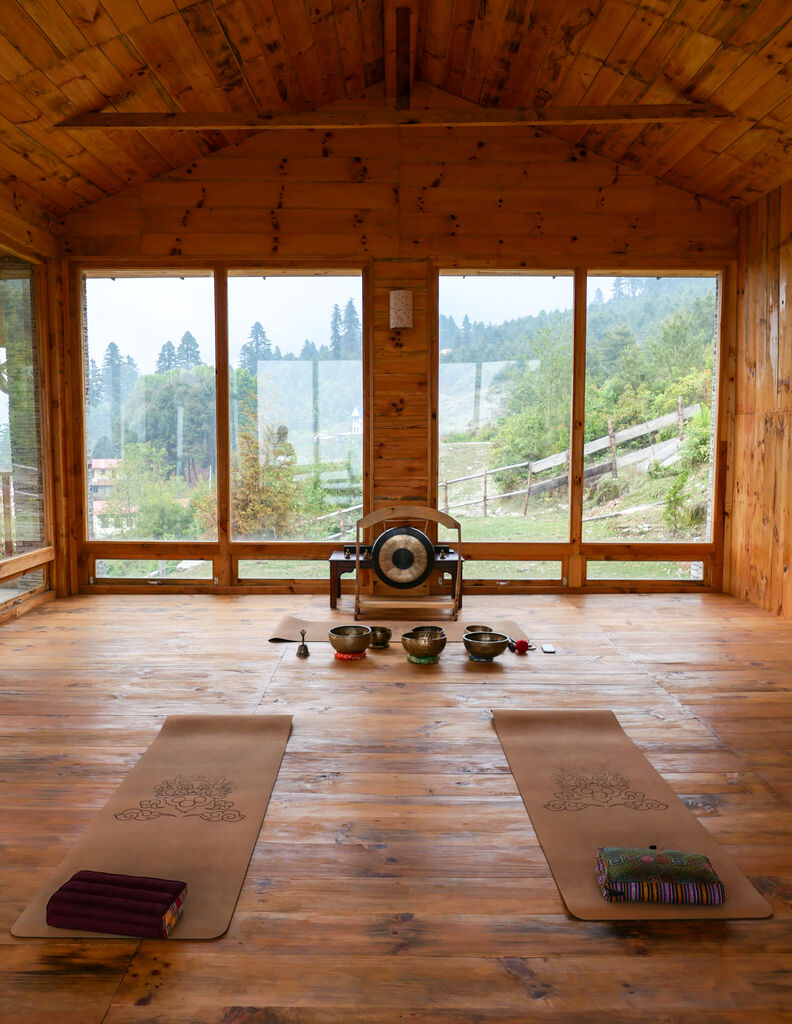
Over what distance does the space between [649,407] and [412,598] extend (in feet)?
7.91

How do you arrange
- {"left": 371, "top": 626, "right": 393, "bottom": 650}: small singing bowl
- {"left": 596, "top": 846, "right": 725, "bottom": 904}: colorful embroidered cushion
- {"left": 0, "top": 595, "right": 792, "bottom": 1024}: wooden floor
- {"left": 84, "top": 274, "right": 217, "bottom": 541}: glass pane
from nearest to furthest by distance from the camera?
{"left": 0, "top": 595, "right": 792, "bottom": 1024}: wooden floor < {"left": 596, "top": 846, "right": 725, "bottom": 904}: colorful embroidered cushion < {"left": 371, "top": 626, "right": 393, "bottom": 650}: small singing bowl < {"left": 84, "top": 274, "right": 217, "bottom": 541}: glass pane

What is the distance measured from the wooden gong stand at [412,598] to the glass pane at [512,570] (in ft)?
1.34

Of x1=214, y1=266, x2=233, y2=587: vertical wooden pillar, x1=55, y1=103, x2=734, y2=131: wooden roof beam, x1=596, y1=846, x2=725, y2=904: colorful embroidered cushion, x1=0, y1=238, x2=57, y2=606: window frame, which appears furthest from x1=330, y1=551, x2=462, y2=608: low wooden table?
x1=596, y1=846, x2=725, y2=904: colorful embroidered cushion

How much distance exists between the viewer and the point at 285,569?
6.59 m

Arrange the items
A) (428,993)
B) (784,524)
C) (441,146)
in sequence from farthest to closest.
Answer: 1. (441,146)
2. (784,524)
3. (428,993)

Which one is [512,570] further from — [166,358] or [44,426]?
[44,426]

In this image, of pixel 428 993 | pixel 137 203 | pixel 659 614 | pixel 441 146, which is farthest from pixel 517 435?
pixel 428 993

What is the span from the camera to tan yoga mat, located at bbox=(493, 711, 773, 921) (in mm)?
2188

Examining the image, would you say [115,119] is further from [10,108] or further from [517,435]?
[517,435]

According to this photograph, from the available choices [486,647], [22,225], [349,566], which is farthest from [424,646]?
[22,225]

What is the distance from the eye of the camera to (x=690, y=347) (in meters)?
6.50

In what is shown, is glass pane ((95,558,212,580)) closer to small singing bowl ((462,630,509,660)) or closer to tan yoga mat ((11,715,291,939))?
small singing bowl ((462,630,509,660))

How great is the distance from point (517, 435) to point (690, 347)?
1.52 m

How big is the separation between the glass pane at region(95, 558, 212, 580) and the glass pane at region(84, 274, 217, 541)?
195mm
